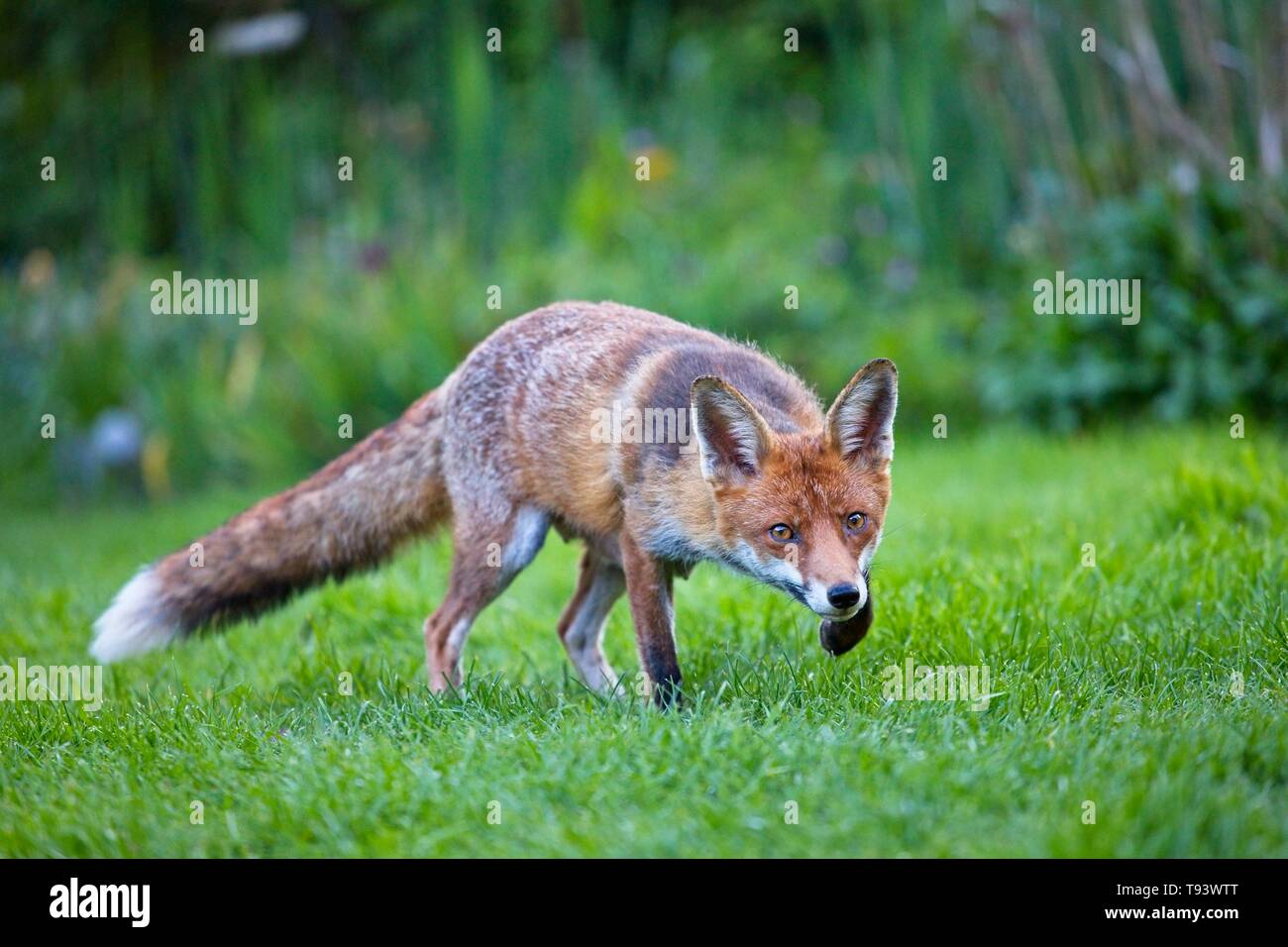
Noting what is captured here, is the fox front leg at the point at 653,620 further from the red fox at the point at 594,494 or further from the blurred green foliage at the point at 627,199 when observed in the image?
the blurred green foliage at the point at 627,199

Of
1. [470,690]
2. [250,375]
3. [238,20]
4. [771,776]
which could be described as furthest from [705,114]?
[771,776]

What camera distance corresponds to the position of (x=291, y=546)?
568 cm

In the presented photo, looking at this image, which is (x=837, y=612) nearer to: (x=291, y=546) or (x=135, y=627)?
(x=291, y=546)

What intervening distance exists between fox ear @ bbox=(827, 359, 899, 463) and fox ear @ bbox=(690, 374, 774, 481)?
253 mm

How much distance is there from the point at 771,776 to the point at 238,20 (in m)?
14.4

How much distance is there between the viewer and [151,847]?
3.75 metres
